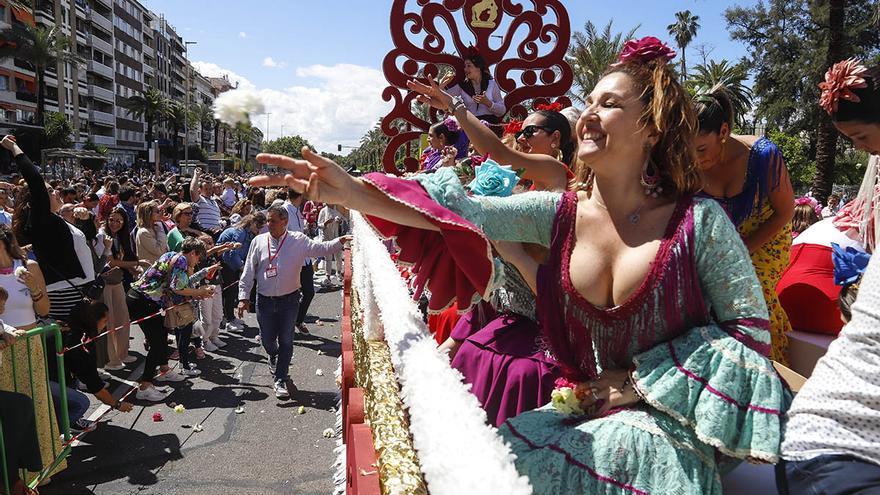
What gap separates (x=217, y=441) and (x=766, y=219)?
15.9 feet

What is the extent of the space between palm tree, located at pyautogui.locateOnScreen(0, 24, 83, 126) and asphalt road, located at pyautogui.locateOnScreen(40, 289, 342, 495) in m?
47.4

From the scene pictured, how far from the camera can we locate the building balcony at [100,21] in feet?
207

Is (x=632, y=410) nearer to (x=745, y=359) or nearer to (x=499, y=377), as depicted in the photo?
(x=745, y=359)

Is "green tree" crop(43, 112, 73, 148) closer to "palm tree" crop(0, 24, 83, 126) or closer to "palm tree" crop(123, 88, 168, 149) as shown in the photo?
"palm tree" crop(0, 24, 83, 126)

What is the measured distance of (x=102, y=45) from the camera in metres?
65.5

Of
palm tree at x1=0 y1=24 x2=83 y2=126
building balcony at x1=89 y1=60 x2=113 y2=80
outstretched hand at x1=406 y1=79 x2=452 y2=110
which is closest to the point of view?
outstretched hand at x1=406 y1=79 x2=452 y2=110

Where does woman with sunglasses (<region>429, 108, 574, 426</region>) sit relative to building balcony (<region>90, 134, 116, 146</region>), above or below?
below

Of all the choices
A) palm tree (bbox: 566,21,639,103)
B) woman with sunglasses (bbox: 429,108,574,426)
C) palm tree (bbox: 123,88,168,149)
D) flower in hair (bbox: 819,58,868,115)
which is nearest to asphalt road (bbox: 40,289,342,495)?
woman with sunglasses (bbox: 429,108,574,426)

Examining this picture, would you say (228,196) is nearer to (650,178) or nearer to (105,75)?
(650,178)

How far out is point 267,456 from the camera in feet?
17.4

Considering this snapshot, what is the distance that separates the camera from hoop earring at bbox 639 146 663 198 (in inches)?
73.7

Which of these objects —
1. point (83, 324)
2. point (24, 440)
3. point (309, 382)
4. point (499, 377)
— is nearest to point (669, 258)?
point (499, 377)

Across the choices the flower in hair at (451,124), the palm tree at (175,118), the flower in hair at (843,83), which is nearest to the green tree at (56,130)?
the palm tree at (175,118)

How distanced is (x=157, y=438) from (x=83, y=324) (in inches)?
51.4
